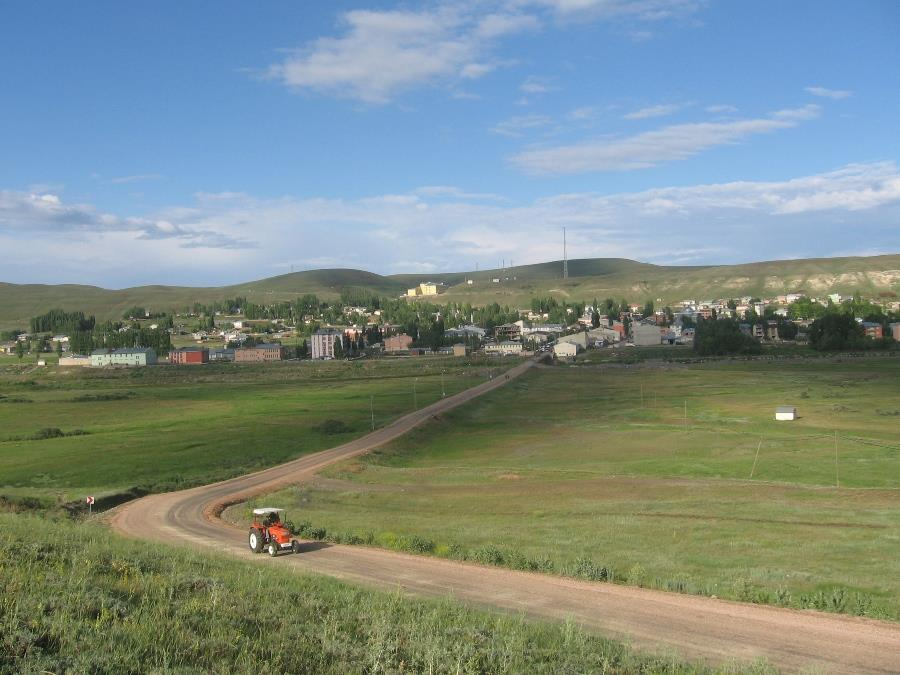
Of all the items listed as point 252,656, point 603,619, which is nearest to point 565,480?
point 603,619

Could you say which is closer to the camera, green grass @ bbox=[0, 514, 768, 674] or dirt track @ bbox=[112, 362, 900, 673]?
green grass @ bbox=[0, 514, 768, 674]

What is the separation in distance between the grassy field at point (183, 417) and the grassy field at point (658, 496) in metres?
10.7

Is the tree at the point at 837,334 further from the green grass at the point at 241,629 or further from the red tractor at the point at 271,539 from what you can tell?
the green grass at the point at 241,629

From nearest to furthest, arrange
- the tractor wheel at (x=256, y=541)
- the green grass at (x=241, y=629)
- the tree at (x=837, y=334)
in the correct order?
the green grass at (x=241, y=629) < the tractor wheel at (x=256, y=541) < the tree at (x=837, y=334)

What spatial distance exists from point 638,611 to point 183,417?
83.5 metres

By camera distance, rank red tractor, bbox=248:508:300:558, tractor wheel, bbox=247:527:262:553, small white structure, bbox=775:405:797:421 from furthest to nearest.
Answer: small white structure, bbox=775:405:797:421 < tractor wheel, bbox=247:527:262:553 < red tractor, bbox=248:508:300:558

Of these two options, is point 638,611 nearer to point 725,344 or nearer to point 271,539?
point 271,539

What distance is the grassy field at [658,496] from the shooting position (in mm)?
26641

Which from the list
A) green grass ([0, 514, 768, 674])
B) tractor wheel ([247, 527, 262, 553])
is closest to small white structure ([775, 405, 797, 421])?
tractor wheel ([247, 527, 262, 553])

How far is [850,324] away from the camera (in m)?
190

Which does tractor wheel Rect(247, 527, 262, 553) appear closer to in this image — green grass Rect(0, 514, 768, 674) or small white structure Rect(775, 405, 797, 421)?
green grass Rect(0, 514, 768, 674)

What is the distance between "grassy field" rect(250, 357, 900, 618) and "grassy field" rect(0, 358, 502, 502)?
10695mm

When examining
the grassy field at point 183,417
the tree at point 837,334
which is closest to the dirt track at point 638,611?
the grassy field at point 183,417

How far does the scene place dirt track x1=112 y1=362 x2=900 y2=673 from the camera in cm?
1798
